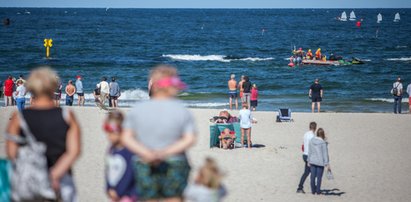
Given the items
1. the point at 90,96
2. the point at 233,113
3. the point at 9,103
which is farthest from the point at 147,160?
the point at 90,96

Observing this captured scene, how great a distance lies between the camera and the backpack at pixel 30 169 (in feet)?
18.5

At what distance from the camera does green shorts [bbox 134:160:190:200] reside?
564cm

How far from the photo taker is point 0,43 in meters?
78.6

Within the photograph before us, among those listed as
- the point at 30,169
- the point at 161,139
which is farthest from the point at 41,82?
the point at 161,139

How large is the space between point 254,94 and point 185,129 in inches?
838

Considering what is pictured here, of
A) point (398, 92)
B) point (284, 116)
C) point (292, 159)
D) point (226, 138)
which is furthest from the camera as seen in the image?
point (398, 92)

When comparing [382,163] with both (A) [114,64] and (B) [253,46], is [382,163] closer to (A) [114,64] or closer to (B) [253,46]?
(A) [114,64]

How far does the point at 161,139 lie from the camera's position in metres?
5.60

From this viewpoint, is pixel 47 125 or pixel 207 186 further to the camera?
pixel 207 186

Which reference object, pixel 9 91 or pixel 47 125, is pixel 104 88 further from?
pixel 47 125

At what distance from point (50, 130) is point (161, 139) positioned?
83cm

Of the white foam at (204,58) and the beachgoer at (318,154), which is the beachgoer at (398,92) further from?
the white foam at (204,58)

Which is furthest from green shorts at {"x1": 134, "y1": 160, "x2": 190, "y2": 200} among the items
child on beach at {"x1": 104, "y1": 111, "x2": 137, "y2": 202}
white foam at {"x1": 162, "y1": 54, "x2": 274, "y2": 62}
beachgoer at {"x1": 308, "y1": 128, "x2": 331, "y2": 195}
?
white foam at {"x1": 162, "y1": 54, "x2": 274, "y2": 62}

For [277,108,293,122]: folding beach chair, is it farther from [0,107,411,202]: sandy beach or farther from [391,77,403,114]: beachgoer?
[391,77,403,114]: beachgoer
